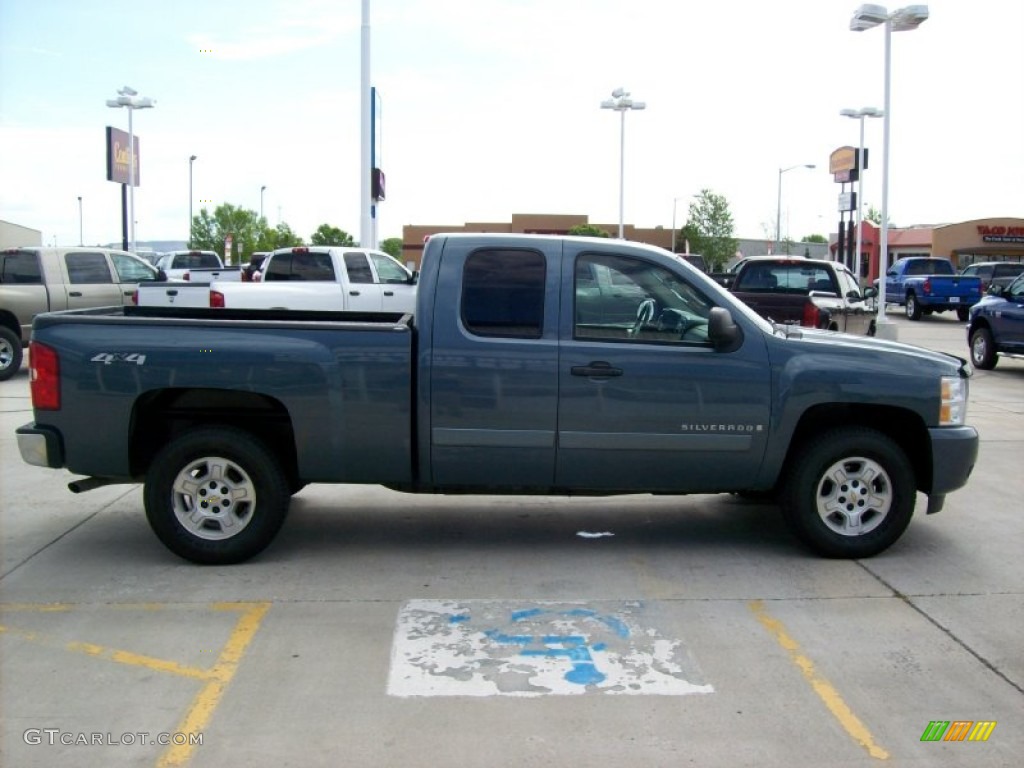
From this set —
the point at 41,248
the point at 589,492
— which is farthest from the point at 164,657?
the point at 41,248

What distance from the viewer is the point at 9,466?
8953mm

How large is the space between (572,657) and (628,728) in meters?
0.71

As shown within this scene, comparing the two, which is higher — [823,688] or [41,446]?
[41,446]

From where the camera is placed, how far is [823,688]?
4.51 meters

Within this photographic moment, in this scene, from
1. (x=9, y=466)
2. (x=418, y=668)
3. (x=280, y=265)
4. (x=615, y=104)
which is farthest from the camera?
(x=615, y=104)

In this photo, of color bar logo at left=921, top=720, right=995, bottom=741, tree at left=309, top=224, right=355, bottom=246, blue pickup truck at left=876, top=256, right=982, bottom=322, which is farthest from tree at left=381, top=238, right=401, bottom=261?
color bar logo at left=921, top=720, right=995, bottom=741

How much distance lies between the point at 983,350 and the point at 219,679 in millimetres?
16736

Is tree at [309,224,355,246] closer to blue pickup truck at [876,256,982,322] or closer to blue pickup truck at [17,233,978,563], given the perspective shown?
blue pickup truck at [876,256,982,322]

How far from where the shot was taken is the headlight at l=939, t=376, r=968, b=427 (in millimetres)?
6219

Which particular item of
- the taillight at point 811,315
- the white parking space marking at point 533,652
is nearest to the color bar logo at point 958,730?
the white parking space marking at point 533,652

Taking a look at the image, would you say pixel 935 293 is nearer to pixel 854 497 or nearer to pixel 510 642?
pixel 854 497

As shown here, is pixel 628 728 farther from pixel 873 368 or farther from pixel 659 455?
pixel 873 368

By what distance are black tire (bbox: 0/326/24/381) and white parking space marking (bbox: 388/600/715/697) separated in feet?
39.3

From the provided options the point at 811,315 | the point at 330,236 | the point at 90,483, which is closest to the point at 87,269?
the point at 90,483
